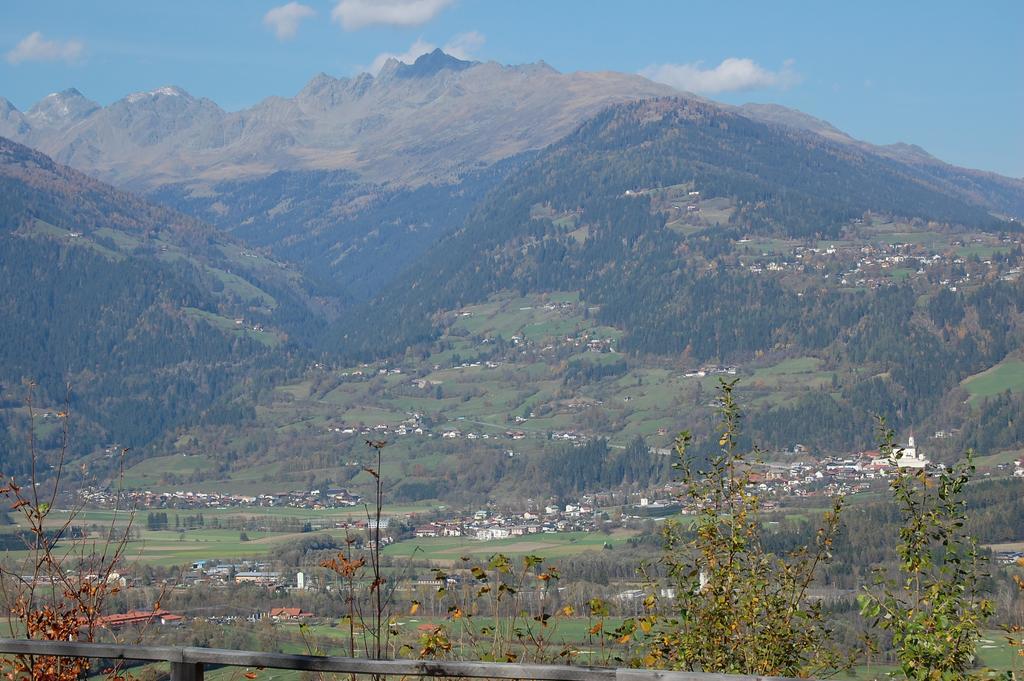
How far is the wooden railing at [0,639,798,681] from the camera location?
15.7 ft

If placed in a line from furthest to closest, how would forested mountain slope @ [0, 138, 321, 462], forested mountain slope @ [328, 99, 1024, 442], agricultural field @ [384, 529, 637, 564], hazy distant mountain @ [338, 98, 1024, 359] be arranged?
forested mountain slope @ [0, 138, 321, 462], hazy distant mountain @ [338, 98, 1024, 359], forested mountain slope @ [328, 99, 1024, 442], agricultural field @ [384, 529, 637, 564]

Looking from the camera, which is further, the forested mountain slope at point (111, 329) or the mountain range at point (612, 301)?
the forested mountain slope at point (111, 329)

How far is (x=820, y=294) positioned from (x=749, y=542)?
443ft

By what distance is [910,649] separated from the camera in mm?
7047

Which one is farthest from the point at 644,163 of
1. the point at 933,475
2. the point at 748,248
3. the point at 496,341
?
the point at 933,475

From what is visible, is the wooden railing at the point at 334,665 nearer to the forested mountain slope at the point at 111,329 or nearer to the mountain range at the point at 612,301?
the mountain range at the point at 612,301

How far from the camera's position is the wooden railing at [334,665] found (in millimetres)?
4797

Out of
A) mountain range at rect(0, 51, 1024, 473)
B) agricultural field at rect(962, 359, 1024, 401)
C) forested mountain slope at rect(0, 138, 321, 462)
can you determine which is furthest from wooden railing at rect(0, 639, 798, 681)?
forested mountain slope at rect(0, 138, 321, 462)

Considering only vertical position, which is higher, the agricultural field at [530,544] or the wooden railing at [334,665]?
the wooden railing at [334,665]

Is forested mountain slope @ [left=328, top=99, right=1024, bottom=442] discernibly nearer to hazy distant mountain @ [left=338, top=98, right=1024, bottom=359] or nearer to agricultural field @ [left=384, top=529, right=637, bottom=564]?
hazy distant mountain @ [left=338, top=98, right=1024, bottom=359]

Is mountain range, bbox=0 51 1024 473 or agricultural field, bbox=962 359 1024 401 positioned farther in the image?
mountain range, bbox=0 51 1024 473

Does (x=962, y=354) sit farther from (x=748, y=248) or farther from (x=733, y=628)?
(x=733, y=628)

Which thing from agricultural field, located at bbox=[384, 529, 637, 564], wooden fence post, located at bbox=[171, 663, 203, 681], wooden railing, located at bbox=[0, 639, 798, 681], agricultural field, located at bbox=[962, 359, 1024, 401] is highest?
wooden railing, located at bbox=[0, 639, 798, 681]

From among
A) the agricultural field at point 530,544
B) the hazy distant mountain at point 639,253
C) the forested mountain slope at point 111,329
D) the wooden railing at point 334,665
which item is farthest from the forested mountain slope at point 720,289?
the wooden railing at point 334,665
